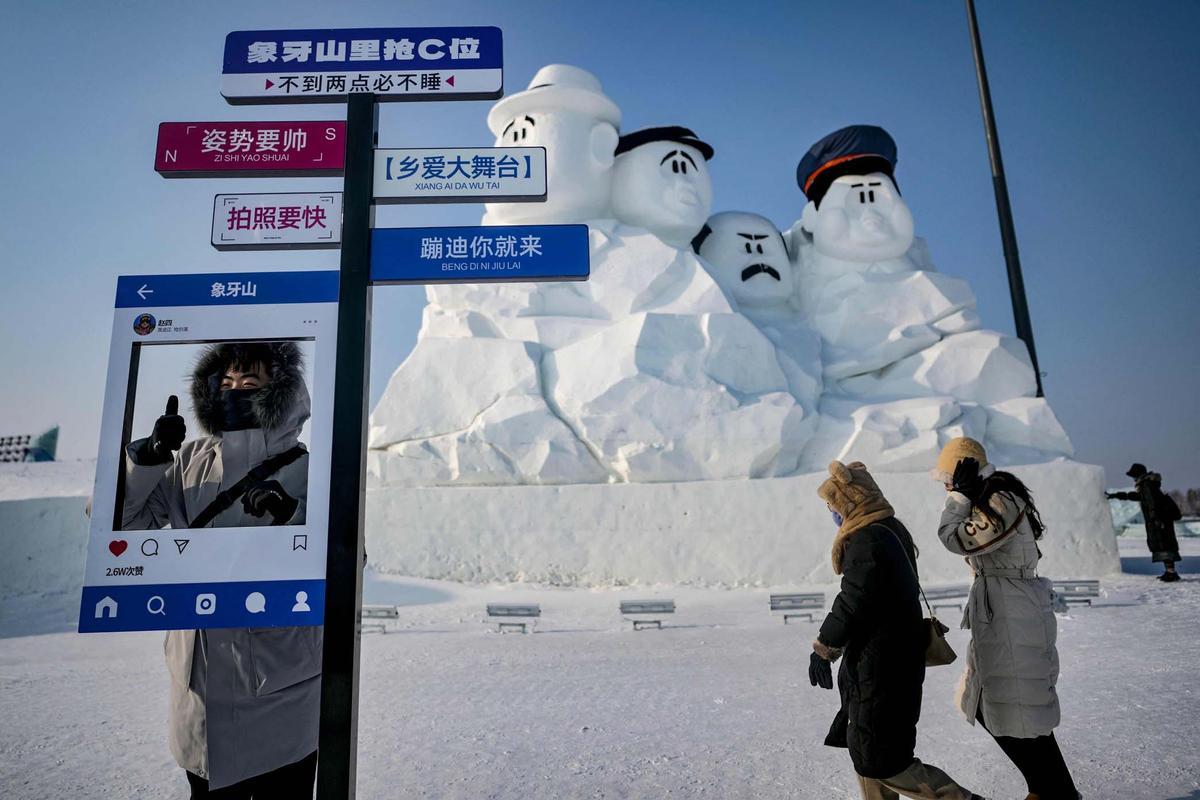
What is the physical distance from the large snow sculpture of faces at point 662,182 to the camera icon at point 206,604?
34.4 feet

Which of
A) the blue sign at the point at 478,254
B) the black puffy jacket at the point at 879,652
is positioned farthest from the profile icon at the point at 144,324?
the black puffy jacket at the point at 879,652

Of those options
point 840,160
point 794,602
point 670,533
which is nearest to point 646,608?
point 794,602

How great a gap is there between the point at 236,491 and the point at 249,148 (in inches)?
51.0

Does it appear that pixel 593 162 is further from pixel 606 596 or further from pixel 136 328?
pixel 136 328

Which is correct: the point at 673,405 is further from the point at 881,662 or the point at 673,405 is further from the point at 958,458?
the point at 881,662

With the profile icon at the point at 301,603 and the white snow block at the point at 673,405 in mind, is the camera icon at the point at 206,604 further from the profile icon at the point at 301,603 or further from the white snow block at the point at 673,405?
the white snow block at the point at 673,405

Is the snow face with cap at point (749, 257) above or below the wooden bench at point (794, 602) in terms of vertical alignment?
above

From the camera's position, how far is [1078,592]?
691cm

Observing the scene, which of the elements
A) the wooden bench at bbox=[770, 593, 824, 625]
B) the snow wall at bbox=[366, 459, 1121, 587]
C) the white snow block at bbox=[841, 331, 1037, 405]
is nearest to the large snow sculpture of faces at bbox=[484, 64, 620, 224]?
the snow wall at bbox=[366, 459, 1121, 587]

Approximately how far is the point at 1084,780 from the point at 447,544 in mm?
7832

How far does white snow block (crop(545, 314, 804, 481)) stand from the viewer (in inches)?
379

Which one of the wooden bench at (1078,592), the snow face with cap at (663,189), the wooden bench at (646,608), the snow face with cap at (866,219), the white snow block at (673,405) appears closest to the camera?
the wooden bench at (646,608)

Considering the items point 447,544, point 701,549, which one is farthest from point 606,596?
point 447,544

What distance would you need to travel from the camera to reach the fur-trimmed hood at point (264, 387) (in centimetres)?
215
